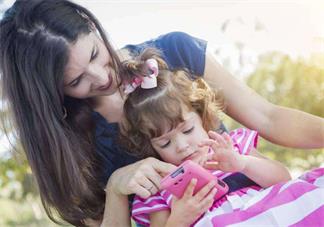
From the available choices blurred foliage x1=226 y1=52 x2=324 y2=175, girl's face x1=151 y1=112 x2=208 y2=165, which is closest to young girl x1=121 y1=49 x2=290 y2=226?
girl's face x1=151 y1=112 x2=208 y2=165

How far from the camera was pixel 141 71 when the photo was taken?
102 centimetres

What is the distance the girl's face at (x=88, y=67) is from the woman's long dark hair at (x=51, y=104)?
1 centimetres

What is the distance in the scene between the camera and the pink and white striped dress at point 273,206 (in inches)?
32.8

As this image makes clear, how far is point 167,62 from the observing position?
110cm

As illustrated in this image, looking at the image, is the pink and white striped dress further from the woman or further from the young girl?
the woman

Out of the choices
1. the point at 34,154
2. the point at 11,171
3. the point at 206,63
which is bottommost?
the point at 11,171

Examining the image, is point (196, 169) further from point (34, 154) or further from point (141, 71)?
point (34, 154)

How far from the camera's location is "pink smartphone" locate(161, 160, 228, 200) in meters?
0.88

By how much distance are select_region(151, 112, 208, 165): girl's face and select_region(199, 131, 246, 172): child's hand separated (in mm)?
63

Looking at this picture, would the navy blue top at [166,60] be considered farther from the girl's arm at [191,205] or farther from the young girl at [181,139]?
the girl's arm at [191,205]

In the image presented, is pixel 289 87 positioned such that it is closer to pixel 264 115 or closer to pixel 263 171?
pixel 264 115

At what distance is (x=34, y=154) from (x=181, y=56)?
0.34m

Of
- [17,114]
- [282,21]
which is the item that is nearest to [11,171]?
[282,21]

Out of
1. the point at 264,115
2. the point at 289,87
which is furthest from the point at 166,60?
the point at 289,87
